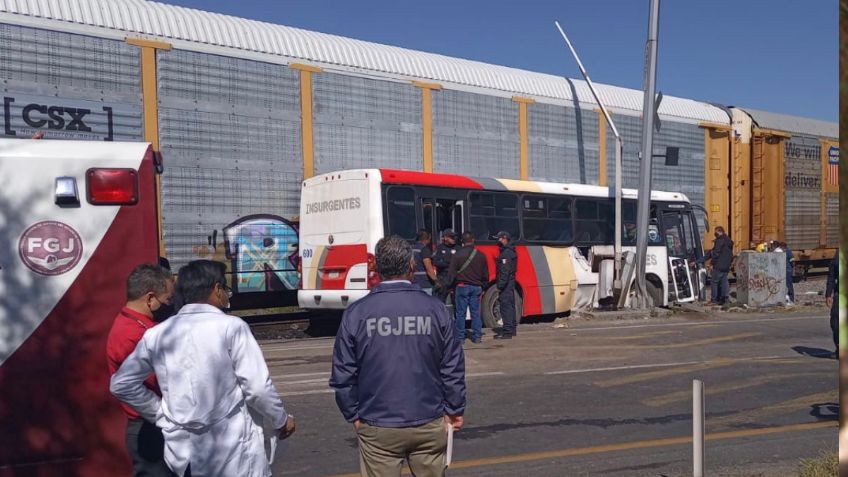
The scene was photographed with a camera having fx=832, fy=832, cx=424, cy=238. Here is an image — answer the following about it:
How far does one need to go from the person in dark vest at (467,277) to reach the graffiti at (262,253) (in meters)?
3.73

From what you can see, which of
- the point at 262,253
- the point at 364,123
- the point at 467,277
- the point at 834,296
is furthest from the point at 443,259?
the point at 834,296

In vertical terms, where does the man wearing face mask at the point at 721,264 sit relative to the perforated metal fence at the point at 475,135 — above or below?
below

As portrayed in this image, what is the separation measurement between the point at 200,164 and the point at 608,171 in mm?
11565

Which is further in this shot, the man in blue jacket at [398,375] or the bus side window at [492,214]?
the bus side window at [492,214]

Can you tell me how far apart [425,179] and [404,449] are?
438 inches

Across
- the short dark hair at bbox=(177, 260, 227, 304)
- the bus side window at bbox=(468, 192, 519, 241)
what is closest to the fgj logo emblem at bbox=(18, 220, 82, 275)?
the short dark hair at bbox=(177, 260, 227, 304)

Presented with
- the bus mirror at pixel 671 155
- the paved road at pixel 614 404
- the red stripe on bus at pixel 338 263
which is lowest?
the paved road at pixel 614 404

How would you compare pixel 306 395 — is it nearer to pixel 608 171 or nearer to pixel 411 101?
pixel 411 101

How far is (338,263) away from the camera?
14.2 meters

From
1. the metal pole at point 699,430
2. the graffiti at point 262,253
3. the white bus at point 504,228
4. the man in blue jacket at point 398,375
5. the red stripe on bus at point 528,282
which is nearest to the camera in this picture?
the man in blue jacket at point 398,375

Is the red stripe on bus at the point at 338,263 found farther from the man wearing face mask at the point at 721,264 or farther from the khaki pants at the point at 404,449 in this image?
the khaki pants at the point at 404,449

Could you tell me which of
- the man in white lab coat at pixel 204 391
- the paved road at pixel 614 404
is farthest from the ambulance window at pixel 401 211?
the man in white lab coat at pixel 204 391

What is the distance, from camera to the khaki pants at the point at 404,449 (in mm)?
3875

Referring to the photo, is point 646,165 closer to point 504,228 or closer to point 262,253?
point 504,228
